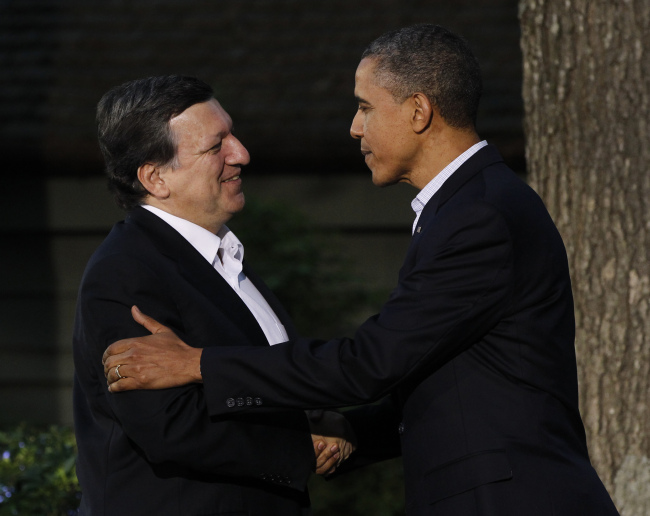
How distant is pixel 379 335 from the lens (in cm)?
266

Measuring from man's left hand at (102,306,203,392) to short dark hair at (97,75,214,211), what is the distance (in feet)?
1.88

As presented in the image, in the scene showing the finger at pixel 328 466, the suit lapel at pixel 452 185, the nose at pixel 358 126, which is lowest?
the finger at pixel 328 466

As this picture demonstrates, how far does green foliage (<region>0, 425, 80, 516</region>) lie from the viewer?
4.51 m

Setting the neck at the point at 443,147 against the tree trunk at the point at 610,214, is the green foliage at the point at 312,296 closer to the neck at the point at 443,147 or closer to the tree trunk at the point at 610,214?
the tree trunk at the point at 610,214

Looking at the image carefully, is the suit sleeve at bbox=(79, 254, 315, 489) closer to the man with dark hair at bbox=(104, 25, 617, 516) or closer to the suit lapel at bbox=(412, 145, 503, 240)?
the man with dark hair at bbox=(104, 25, 617, 516)

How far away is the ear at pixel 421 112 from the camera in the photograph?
2.85 metres

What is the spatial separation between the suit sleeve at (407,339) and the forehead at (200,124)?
73 cm

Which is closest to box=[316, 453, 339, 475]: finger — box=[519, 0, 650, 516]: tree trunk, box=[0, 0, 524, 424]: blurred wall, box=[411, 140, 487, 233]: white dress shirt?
box=[411, 140, 487, 233]: white dress shirt

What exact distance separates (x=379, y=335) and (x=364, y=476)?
2970mm

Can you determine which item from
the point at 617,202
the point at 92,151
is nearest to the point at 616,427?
the point at 617,202

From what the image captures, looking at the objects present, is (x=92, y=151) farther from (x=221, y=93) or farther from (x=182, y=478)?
(x=182, y=478)

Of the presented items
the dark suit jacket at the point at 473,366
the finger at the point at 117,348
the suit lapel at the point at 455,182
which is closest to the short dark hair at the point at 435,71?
the suit lapel at the point at 455,182

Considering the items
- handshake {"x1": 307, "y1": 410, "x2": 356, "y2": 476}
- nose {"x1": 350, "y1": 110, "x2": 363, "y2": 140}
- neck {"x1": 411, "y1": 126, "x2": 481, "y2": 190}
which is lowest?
handshake {"x1": 307, "y1": 410, "x2": 356, "y2": 476}

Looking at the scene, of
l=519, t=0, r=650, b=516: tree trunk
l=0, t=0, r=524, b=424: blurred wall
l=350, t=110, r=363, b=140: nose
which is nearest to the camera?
l=350, t=110, r=363, b=140: nose
